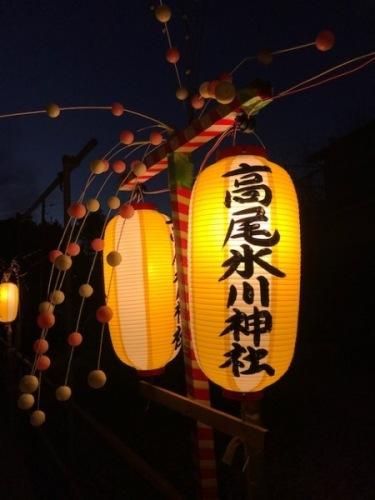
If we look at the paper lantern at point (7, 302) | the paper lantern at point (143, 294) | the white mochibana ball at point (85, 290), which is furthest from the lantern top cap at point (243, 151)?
the paper lantern at point (7, 302)

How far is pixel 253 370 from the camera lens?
2605mm

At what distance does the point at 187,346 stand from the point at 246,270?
1.19 m

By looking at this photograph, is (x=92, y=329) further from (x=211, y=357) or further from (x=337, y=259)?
(x=211, y=357)

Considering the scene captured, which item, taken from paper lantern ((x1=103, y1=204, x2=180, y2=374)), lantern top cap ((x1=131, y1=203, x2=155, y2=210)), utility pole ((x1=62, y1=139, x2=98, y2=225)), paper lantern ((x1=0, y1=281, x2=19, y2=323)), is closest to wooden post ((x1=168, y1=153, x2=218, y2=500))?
paper lantern ((x1=103, y1=204, x2=180, y2=374))

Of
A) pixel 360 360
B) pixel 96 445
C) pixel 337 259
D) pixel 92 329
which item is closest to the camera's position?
pixel 96 445

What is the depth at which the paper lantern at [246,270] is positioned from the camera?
2.58 m

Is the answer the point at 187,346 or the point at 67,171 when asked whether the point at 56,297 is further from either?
the point at 67,171

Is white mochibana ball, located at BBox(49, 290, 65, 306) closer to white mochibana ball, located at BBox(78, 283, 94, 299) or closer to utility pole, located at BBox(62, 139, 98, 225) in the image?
white mochibana ball, located at BBox(78, 283, 94, 299)

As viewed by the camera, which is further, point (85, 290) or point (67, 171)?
point (67, 171)

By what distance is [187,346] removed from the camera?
3.49 m

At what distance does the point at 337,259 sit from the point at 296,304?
45.9ft

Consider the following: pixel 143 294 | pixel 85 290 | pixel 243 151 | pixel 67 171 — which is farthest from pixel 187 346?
pixel 67 171

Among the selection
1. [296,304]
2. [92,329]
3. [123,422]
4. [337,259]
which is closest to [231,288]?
[296,304]

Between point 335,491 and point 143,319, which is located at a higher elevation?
point 143,319
